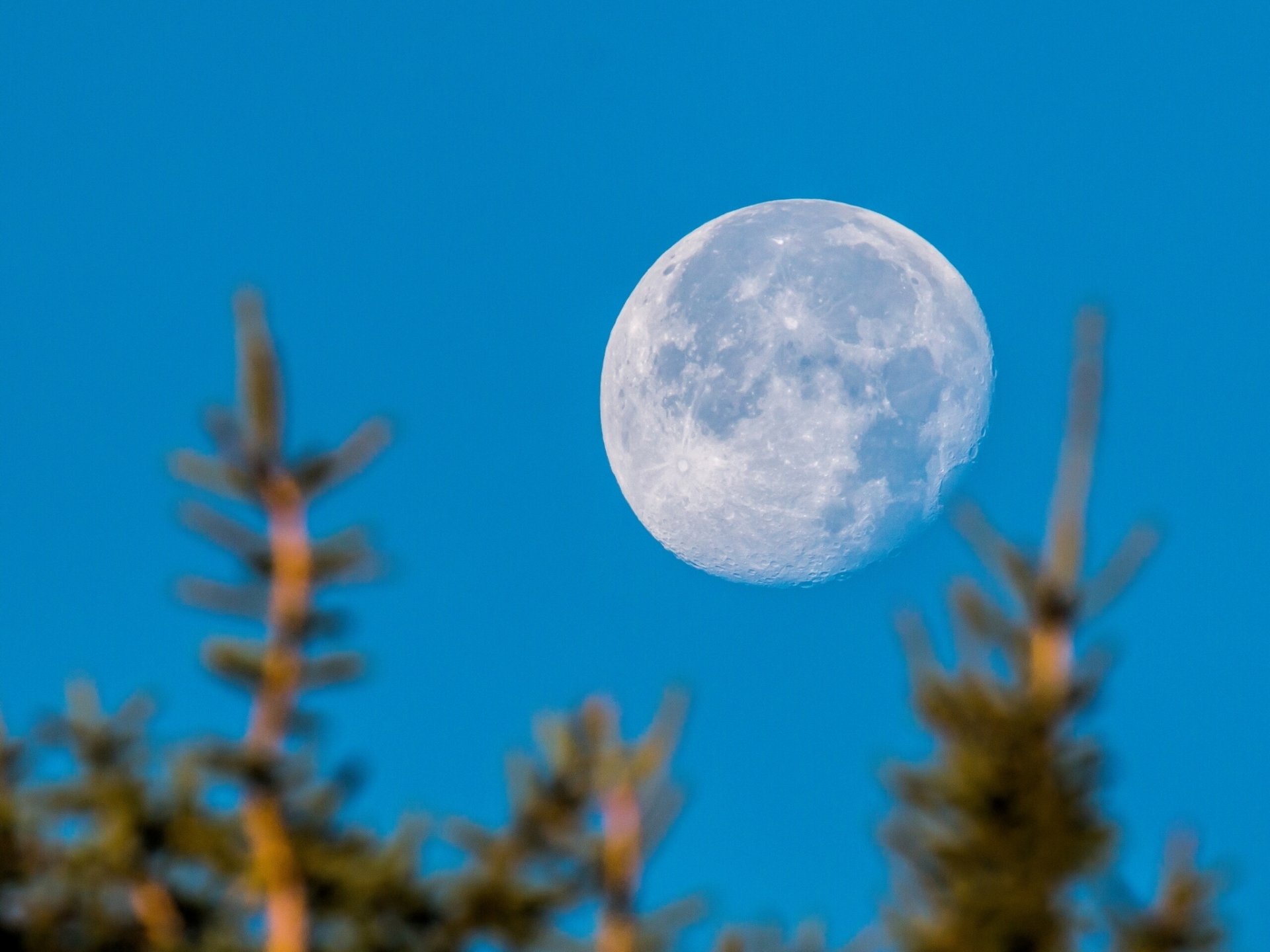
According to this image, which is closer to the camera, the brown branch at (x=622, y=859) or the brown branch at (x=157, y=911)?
the brown branch at (x=622, y=859)

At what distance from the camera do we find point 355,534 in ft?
29.4

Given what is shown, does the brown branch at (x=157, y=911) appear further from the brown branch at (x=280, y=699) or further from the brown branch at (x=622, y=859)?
the brown branch at (x=622, y=859)

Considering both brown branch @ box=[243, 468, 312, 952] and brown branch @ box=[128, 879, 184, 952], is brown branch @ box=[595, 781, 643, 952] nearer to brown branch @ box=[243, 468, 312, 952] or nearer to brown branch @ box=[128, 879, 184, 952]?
brown branch @ box=[243, 468, 312, 952]

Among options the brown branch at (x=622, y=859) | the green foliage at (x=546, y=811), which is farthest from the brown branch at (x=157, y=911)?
the brown branch at (x=622, y=859)

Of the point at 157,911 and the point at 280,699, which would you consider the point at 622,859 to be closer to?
the point at 280,699

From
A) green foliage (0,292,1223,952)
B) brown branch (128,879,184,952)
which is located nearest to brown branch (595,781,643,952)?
green foliage (0,292,1223,952)

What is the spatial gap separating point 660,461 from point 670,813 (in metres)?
17.1

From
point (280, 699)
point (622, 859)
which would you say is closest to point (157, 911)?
point (280, 699)

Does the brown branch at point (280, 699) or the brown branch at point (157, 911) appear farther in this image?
the brown branch at point (157, 911)

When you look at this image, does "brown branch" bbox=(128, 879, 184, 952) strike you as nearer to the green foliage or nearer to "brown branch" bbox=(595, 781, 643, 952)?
the green foliage

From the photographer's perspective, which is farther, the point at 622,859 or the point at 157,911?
the point at 157,911

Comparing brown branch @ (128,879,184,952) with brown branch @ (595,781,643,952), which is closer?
brown branch @ (595,781,643,952)

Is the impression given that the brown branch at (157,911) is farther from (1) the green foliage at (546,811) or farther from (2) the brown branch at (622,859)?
A: (2) the brown branch at (622,859)

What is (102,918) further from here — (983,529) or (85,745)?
(983,529)
